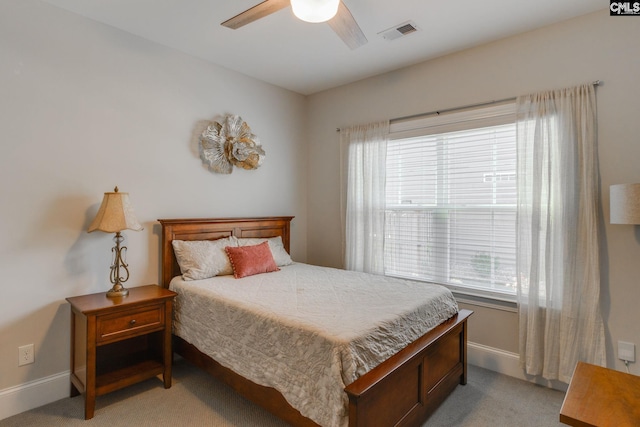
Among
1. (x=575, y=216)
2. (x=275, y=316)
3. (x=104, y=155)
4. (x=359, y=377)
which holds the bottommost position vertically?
(x=359, y=377)

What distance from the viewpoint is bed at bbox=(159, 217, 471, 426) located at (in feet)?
5.26

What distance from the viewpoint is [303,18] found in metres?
1.81

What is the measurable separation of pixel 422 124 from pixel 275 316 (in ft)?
7.75

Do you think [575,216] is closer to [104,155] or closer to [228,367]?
[228,367]

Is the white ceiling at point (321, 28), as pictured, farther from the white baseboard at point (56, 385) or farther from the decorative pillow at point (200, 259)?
the white baseboard at point (56, 385)

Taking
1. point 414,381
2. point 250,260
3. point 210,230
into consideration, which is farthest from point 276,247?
point 414,381

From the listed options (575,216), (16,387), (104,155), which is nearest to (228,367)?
(16,387)

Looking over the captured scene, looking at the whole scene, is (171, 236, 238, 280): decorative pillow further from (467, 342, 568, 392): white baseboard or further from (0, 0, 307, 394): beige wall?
(467, 342, 568, 392): white baseboard

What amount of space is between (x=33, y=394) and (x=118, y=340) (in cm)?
72

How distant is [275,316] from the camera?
1980mm

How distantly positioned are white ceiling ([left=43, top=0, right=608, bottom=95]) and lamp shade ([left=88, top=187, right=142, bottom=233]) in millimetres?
1385

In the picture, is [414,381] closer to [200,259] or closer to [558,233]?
[558,233]

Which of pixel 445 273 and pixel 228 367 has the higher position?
pixel 445 273

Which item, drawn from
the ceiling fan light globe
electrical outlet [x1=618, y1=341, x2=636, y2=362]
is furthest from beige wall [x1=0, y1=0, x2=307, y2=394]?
electrical outlet [x1=618, y1=341, x2=636, y2=362]
